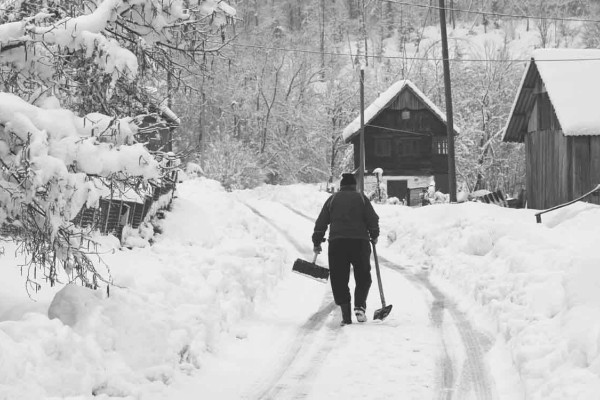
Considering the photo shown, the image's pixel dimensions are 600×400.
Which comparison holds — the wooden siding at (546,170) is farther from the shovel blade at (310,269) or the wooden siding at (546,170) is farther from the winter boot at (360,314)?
the winter boot at (360,314)

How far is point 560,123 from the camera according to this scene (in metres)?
21.6

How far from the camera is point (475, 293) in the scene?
938 centimetres

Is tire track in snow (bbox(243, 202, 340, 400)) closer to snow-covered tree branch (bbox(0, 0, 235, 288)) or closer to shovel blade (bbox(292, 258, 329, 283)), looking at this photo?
shovel blade (bbox(292, 258, 329, 283))

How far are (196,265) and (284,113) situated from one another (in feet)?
181

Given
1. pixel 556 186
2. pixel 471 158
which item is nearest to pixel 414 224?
pixel 556 186

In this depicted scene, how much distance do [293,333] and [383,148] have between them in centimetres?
3861

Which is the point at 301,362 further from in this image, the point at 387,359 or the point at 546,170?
the point at 546,170

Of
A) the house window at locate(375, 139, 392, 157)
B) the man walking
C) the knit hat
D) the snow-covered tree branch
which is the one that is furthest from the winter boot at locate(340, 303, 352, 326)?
the house window at locate(375, 139, 392, 157)

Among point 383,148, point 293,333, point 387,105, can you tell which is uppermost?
point 387,105

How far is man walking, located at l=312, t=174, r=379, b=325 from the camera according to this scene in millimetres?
8445

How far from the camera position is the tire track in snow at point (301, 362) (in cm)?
550

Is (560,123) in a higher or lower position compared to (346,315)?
higher

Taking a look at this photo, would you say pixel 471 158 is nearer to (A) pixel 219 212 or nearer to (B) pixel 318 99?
(B) pixel 318 99

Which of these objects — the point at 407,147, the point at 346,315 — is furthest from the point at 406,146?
the point at 346,315
